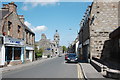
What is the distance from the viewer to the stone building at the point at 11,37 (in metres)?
20.7

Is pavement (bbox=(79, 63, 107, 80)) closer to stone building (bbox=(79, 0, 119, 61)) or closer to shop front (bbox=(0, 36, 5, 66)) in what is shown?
shop front (bbox=(0, 36, 5, 66))

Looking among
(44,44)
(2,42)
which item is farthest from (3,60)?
(44,44)

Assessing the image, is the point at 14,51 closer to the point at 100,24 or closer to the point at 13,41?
the point at 13,41

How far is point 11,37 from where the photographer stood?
22641 millimetres

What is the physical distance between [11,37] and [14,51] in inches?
94.2

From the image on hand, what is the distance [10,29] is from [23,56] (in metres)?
5.58

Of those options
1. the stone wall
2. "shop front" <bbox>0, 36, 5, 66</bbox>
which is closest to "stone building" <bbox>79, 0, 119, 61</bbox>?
the stone wall

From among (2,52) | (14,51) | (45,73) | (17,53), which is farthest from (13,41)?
(45,73)

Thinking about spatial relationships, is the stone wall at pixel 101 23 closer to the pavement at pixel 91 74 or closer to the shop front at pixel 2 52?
the pavement at pixel 91 74

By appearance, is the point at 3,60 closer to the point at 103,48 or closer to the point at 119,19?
the point at 103,48

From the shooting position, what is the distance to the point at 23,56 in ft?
87.5

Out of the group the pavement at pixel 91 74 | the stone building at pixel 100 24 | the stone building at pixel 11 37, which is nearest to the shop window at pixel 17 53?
the stone building at pixel 11 37

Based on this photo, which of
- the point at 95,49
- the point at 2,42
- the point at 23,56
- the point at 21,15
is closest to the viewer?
the point at 2,42

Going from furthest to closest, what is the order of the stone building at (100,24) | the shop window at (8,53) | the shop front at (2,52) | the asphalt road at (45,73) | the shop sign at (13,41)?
1. the stone building at (100,24)
2. the shop window at (8,53)
3. the shop sign at (13,41)
4. the shop front at (2,52)
5. the asphalt road at (45,73)
